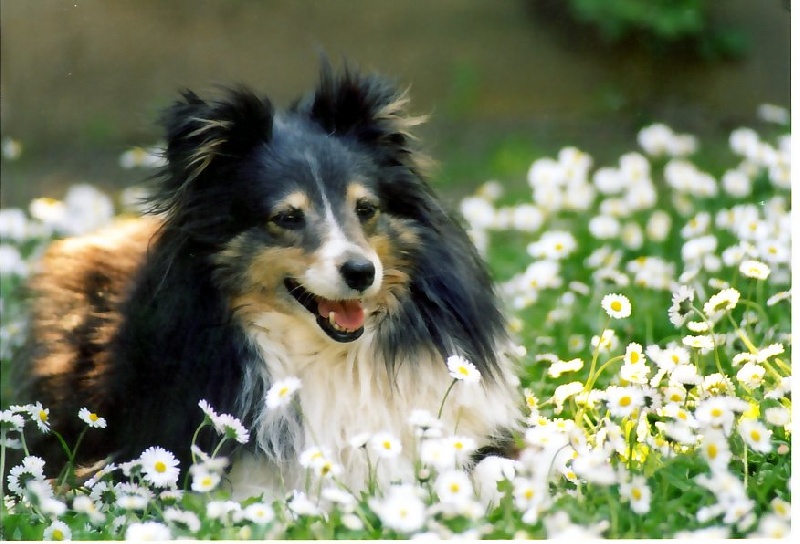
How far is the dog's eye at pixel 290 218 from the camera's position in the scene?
10.2 feet

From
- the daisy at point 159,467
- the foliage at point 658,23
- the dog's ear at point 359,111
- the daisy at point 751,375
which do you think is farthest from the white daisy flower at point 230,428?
the foliage at point 658,23

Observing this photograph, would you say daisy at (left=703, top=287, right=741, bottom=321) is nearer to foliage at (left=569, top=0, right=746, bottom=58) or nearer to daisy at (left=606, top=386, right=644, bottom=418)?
daisy at (left=606, top=386, right=644, bottom=418)

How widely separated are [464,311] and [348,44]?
132 centimetres

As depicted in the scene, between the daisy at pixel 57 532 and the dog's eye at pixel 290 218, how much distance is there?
3.23ft

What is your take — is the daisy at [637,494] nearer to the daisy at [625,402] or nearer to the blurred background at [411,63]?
the daisy at [625,402]

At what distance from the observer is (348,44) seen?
412cm

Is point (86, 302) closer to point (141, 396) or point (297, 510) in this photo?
point (141, 396)

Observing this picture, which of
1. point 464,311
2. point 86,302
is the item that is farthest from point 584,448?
point 86,302

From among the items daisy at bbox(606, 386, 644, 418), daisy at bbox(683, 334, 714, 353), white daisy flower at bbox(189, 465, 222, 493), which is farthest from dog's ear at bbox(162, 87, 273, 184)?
daisy at bbox(683, 334, 714, 353)

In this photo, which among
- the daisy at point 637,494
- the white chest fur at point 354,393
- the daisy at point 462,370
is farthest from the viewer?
the white chest fur at point 354,393

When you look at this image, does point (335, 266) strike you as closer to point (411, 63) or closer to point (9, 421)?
point (9, 421)

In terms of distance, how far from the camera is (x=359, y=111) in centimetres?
332

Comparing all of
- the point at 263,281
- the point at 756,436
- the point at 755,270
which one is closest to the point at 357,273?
the point at 263,281

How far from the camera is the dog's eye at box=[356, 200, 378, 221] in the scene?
3188 millimetres
